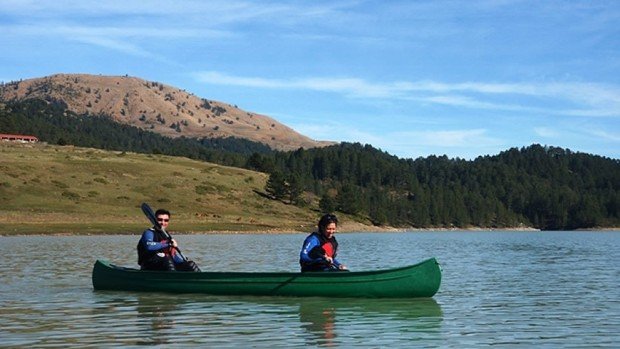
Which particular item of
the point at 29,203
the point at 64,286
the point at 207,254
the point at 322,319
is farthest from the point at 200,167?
the point at 322,319

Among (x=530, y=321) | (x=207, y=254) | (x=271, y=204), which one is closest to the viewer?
(x=530, y=321)

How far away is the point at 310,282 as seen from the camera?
27.5 meters

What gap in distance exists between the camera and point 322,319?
2362 centimetres

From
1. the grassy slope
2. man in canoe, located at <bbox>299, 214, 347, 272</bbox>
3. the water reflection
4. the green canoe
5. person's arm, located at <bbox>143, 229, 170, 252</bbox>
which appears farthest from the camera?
the grassy slope

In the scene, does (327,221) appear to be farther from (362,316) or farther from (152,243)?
(152,243)

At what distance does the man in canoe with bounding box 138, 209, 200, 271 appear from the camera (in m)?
29.3

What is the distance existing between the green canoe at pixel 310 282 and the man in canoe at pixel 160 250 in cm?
62

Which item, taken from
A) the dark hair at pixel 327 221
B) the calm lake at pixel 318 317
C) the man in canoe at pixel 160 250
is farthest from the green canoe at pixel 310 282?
the dark hair at pixel 327 221

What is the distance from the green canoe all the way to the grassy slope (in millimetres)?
68020

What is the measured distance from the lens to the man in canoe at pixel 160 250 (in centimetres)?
2930

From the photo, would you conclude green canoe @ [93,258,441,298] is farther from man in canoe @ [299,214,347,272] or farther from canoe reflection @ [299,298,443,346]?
man in canoe @ [299,214,347,272]

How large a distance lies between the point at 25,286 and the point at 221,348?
1754 centimetres

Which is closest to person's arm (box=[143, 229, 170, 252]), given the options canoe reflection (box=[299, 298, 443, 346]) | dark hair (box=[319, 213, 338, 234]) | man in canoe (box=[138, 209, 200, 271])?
man in canoe (box=[138, 209, 200, 271])

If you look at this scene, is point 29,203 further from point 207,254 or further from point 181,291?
point 181,291
